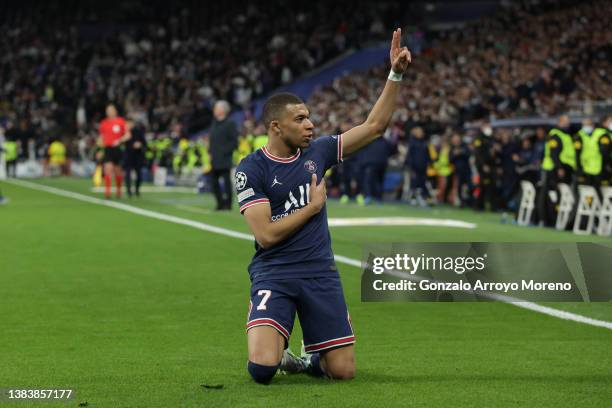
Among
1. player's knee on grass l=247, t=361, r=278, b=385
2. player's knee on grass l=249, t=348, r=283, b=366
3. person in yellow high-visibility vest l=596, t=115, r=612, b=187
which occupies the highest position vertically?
person in yellow high-visibility vest l=596, t=115, r=612, b=187

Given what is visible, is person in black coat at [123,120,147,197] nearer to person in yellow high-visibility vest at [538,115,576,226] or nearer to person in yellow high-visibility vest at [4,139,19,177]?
person in yellow high-visibility vest at [538,115,576,226]

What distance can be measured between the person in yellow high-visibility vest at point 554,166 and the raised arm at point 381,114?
13558 millimetres

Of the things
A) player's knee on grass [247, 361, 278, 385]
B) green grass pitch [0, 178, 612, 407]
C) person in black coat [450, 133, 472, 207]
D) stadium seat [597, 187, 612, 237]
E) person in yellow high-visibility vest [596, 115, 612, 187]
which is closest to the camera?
green grass pitch [0, 178, 612, 407]

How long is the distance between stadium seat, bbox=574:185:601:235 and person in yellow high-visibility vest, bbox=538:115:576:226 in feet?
2.43

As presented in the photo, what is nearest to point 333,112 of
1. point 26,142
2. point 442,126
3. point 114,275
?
point 442,126

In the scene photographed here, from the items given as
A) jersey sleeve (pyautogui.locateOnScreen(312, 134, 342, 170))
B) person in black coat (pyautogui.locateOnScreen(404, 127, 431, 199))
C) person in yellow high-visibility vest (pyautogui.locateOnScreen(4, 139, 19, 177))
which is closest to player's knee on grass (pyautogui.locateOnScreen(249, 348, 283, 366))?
jersey sleeve (pyautogui.locateOnScreen(312, 134, 342, 170))

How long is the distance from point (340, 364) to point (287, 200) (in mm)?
1052

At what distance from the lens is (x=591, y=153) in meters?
20.1

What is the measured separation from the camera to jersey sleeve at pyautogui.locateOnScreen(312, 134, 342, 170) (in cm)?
784

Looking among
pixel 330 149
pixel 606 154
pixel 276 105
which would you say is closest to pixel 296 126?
pixel 276 105

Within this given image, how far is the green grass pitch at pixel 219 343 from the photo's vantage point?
7.04 m

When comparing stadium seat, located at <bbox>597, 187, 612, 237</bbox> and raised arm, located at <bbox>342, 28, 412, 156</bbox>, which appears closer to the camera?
raised arm, located at <bbox>342, 28, 412, 156</bbox>

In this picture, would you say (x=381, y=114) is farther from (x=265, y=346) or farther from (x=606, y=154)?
(x=606, y=154)

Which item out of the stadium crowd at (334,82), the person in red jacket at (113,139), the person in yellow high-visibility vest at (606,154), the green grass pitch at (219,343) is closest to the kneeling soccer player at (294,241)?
the green grass pitch at (219,343)
